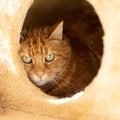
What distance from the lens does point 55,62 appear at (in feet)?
5.45

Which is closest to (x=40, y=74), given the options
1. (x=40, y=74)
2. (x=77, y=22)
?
(x=40, y=74)

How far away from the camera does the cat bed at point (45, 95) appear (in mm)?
1445

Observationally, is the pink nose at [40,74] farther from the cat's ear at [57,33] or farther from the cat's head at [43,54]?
the cat's ear at [57,33]

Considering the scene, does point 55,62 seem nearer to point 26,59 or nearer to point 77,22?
point 26,59

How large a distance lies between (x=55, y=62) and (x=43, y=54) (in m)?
0.07

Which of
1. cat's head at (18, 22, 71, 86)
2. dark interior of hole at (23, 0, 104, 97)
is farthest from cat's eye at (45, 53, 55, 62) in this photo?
dark interior of hole at (23, 0, 104, 97)

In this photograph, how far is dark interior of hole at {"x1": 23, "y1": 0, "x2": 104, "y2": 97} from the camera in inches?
70.3

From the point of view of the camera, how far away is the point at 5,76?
59.6 inches

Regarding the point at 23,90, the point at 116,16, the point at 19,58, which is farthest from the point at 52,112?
the point at 116,16

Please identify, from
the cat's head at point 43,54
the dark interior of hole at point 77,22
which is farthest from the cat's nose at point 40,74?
the dark interior of hole at point 77,22

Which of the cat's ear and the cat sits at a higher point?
the cat's ear

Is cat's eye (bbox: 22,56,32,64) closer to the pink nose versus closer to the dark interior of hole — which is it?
the pink nose

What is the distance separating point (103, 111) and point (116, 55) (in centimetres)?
23

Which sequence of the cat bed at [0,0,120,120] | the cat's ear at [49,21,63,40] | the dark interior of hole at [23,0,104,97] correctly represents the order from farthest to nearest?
the dark interior of hole at [23,0,104,97] < the cat's ear at [49,21,63,40] < the cat bed at [0,0,120,120]
